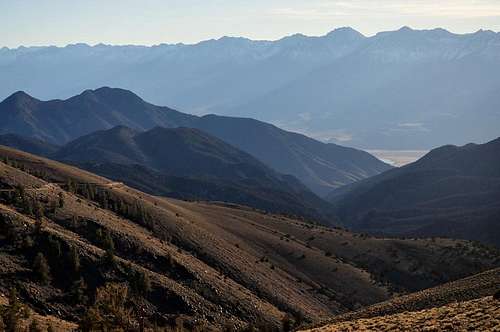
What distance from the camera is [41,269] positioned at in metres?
55.6

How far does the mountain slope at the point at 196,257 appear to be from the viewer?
2307 inches

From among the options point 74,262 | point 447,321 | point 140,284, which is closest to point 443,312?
point 447,321

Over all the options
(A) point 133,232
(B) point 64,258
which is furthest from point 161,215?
(B) point 64,258

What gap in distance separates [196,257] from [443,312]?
4257 cm

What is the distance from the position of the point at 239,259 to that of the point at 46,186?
89.8ft

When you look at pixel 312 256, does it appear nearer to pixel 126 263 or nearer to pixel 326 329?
pixel 126 263

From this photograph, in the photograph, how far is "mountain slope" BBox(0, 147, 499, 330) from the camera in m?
58.6

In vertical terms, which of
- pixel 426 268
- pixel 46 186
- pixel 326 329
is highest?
pixel 46 186

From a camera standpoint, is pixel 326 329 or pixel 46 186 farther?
pixel 46 186

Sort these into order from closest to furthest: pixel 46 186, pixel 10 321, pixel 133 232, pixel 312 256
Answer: pixel 10 321, pixel 133 232, pixel 46 186, pixel 312 256

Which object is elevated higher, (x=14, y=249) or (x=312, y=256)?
(x=14, y=249)

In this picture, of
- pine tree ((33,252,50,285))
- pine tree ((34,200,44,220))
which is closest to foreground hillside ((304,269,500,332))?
pine tree ((33,252,50,285))

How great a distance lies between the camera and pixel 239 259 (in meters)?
81.1

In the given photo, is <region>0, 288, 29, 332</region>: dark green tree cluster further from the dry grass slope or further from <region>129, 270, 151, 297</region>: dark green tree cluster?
the dry grass slope
